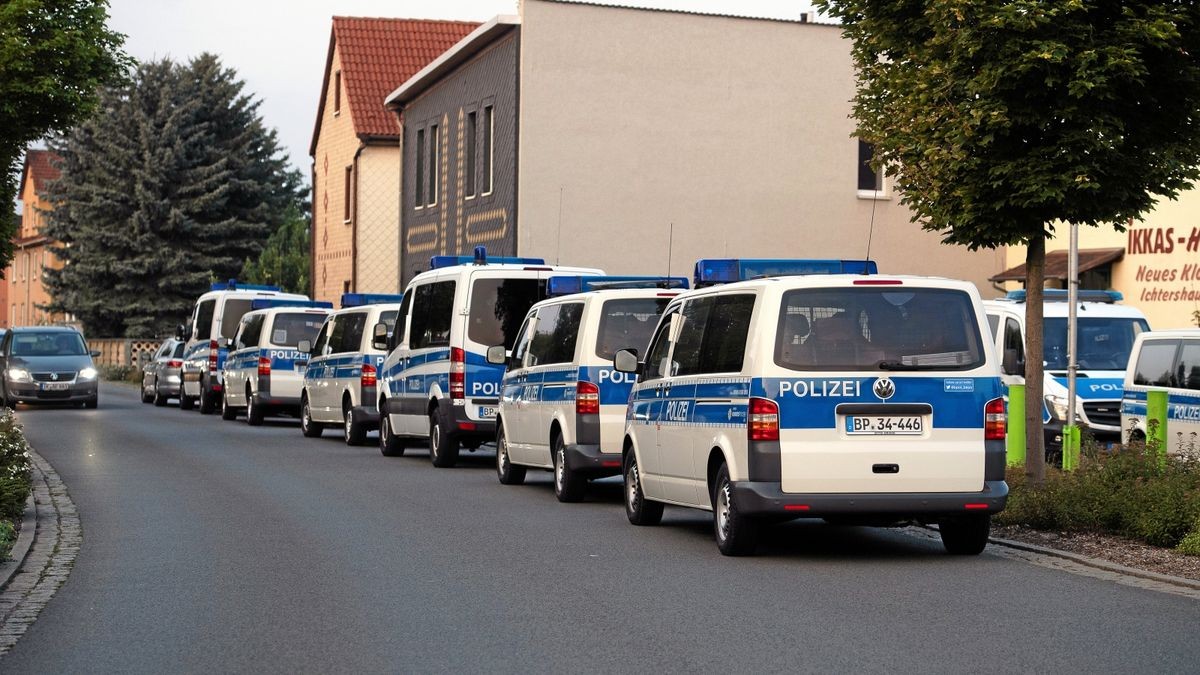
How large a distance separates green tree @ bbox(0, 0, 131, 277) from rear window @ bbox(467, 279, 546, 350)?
19.0 ft

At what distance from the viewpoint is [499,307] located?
2103cm

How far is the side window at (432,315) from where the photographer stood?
2122cm

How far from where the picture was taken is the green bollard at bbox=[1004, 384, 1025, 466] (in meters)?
17.5

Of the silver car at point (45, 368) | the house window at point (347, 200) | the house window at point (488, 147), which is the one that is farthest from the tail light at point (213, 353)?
the house window at point (347, 200)

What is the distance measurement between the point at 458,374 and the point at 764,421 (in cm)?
951

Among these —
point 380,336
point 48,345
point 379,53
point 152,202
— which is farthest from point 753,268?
point 152,202

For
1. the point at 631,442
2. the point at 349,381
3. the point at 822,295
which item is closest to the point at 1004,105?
the point at 822,295

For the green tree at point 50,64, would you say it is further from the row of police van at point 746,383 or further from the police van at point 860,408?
the police van at point 860,408

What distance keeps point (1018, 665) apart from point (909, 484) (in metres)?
3.82

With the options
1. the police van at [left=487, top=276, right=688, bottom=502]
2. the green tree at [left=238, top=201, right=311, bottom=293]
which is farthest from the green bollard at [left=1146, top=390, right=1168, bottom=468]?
the green tree at [left=238, top=201, right=311, bottom=293]

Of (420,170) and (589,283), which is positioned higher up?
(420,170)

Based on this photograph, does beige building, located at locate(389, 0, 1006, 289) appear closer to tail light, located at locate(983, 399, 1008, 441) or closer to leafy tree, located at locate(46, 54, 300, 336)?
tail light, located at locate(983, 399, 1008, 441)

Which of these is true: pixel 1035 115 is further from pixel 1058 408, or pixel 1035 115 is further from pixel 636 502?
pixel 1058 408

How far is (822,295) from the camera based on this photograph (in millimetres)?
11969
